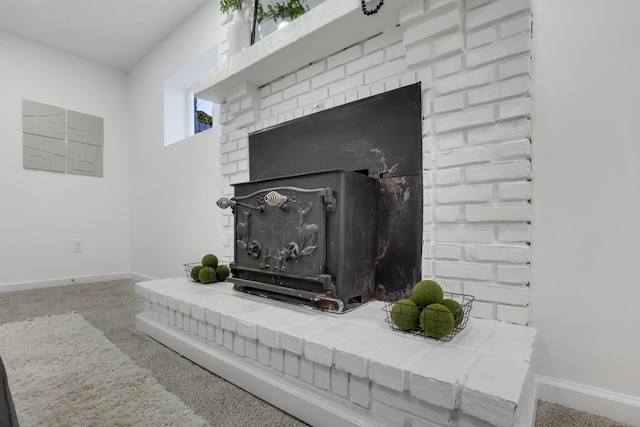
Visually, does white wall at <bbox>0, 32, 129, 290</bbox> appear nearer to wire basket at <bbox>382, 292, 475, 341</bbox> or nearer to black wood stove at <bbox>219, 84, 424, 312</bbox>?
black wood stove at <bbox>219, 84, 424, 312</bbox>

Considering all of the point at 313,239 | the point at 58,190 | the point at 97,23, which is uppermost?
the point at 97,23

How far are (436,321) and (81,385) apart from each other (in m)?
1.37

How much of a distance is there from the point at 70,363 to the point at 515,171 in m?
2.04

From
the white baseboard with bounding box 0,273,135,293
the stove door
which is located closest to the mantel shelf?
the stove door

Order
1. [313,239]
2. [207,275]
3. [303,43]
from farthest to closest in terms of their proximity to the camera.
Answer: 1. [207,275]
2. [303,43]
3. [313,239]

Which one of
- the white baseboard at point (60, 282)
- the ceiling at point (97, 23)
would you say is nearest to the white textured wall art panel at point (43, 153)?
the ceiling at point (97, 23)

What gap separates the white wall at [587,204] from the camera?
101cm

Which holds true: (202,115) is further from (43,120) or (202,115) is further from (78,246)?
(78,246)

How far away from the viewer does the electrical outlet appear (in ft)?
11.0

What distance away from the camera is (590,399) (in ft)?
3.43

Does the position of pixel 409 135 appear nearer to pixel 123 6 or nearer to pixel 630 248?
pixel 630 248

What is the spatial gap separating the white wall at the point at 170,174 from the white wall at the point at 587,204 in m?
2.12

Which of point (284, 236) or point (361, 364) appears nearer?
point (361, 364)

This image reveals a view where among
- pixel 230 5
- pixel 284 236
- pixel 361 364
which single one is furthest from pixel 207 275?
pixel 230 5
